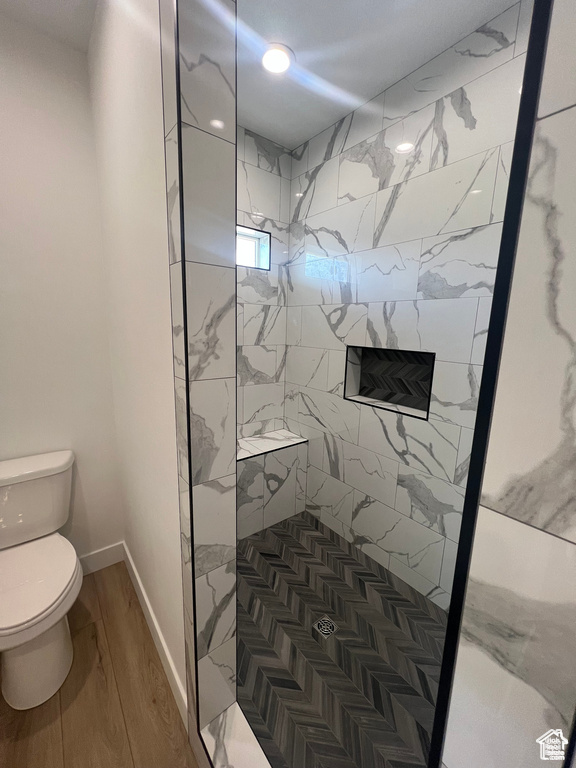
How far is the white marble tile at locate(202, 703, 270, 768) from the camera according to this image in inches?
39.2

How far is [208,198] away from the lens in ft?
2.53

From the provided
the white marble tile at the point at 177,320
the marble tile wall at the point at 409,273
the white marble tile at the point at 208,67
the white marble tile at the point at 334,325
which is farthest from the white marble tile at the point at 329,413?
the white marble tile at the point at 208,67

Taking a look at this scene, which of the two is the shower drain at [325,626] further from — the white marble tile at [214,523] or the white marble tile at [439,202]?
the white marble tile at [439,202]

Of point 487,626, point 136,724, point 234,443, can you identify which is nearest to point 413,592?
point 136,724

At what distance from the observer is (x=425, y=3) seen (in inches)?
48.5

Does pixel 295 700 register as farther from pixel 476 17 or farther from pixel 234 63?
pixel 476 17

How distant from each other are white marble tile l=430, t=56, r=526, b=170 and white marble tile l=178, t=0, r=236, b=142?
1135 millimetres

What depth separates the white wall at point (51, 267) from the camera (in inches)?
55.1

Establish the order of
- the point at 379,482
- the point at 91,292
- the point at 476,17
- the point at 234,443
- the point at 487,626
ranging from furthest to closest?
1. the point at 379,482
2. the point at 91,292
3. the point at 476,17
4. the point at 234,443
5. the point at 487,626

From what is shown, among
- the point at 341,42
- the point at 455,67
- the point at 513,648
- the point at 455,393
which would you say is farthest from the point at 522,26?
the point at 513,648

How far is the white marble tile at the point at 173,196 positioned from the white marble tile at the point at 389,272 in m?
1.29

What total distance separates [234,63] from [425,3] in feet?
3.54

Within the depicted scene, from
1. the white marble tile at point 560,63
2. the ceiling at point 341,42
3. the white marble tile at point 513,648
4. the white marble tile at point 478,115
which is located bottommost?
the white marble tile at point 513,648

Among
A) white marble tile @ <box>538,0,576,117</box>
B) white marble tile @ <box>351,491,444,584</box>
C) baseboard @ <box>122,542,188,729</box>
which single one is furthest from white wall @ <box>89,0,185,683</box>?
white marble tile @ <box>351,491,444,584</box>
